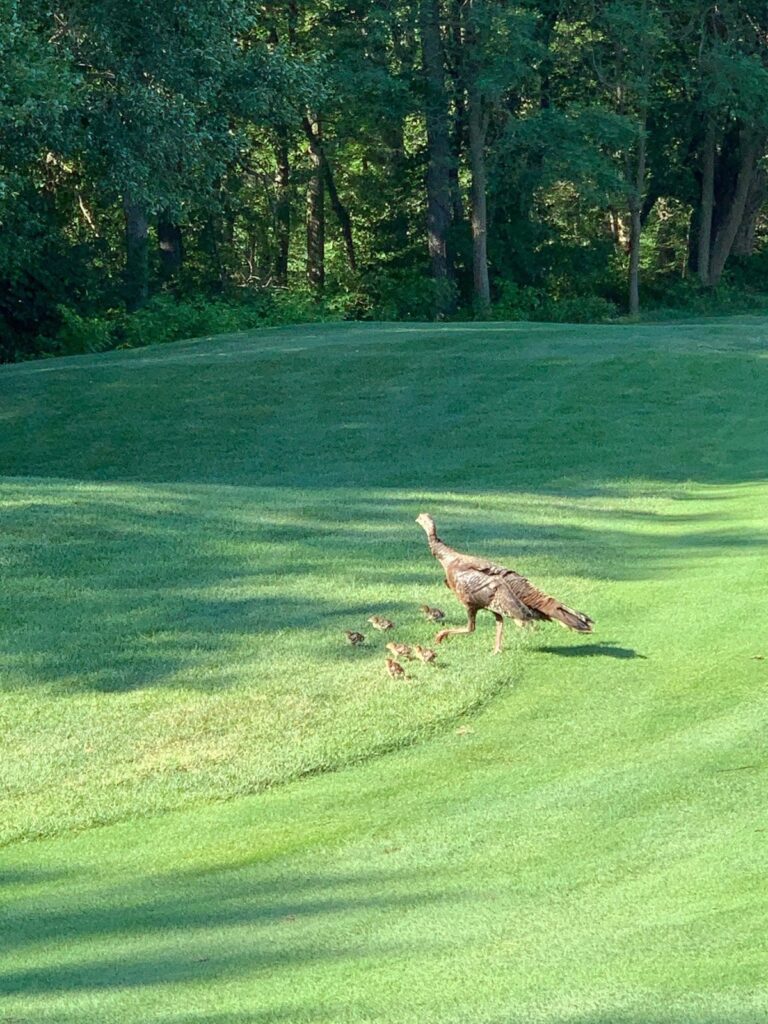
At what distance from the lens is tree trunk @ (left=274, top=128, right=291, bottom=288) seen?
4588 centimetres

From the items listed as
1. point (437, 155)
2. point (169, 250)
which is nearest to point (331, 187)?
point (437, 155)

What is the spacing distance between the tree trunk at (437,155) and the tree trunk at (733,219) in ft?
32.0

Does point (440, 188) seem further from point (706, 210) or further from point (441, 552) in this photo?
point (441, 552)

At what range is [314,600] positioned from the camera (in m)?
10.4

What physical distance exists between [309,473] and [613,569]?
6.80 metres

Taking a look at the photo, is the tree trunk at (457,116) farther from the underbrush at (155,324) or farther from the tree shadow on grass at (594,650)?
the tree shadow on grass at (594,650)

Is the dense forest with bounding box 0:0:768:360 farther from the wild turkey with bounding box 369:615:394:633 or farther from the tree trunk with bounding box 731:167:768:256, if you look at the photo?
the wild turkey with bounding box 369:615:394:633

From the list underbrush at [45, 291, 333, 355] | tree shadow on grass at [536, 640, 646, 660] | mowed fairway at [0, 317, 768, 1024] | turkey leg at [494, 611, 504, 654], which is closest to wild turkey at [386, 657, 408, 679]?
mowed fairway at [0, 317, 768, 1024]

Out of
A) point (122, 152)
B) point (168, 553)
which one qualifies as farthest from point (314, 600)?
point (122, 152)

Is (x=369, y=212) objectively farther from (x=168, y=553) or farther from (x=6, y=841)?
(x=6, y=841)

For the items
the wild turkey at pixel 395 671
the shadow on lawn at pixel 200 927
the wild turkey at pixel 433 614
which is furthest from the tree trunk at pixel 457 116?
the shadow on lawn at pixel 200 927

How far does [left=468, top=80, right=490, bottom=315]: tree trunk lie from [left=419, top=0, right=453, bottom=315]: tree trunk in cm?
81

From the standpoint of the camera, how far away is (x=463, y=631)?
9305mm

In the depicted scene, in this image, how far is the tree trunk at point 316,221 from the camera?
43.7 meters
